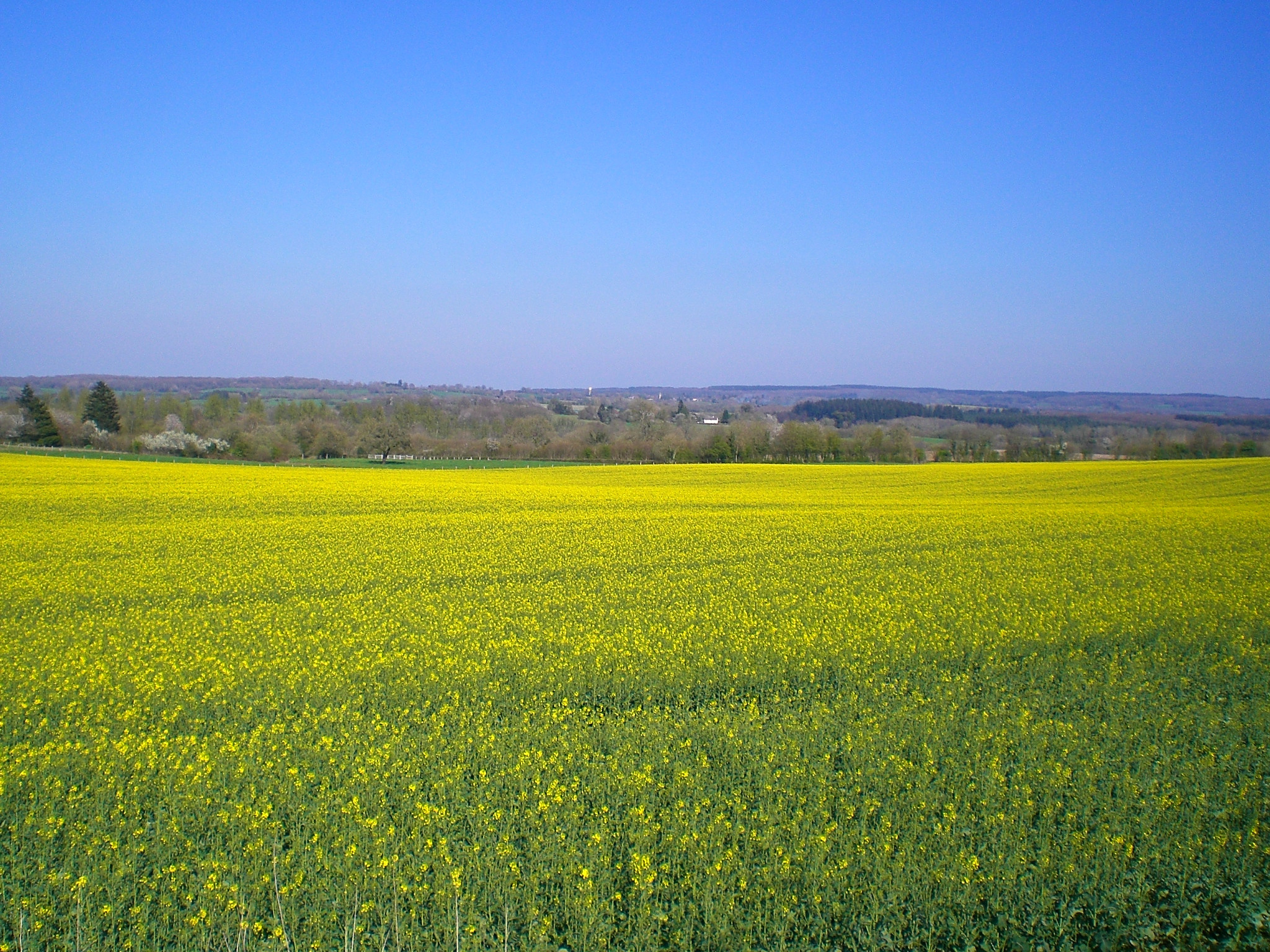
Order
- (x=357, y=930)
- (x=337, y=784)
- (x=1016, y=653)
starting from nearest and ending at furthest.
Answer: (x=357, y=930) → (x=337, y=784) → (x=1016, y=653)

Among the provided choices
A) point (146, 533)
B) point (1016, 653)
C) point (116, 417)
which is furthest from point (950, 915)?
point (116, 417)

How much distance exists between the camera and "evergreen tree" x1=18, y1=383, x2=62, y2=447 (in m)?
61.5

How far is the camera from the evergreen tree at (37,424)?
6147cm

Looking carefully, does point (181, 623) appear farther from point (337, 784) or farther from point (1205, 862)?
point (1205, 862)

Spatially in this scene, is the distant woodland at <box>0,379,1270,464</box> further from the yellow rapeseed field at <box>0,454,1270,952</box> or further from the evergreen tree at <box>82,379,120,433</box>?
the yellow rapeseed field at <box>0,454,1270,952</box>

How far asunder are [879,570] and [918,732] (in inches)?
360

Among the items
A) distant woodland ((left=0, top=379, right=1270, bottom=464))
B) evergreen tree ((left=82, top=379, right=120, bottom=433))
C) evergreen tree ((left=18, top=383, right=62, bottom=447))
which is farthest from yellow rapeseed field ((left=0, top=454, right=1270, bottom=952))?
evergreen tree ((left=82, top=379, right=120, bottom=433))

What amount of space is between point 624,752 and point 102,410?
81791 mm

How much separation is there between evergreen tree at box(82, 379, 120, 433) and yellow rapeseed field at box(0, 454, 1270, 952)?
65511 millimetres

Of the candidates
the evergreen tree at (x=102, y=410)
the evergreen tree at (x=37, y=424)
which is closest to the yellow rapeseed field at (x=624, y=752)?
the evergreen tree at (x=37, y=424)

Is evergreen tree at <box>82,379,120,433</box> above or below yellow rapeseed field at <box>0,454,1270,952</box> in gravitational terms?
above

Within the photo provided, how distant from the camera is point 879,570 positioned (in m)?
17.1

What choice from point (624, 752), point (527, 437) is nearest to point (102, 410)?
point (527, 437)

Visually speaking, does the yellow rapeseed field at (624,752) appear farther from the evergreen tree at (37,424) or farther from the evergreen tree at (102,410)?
the evergreen tree at (102,410)
